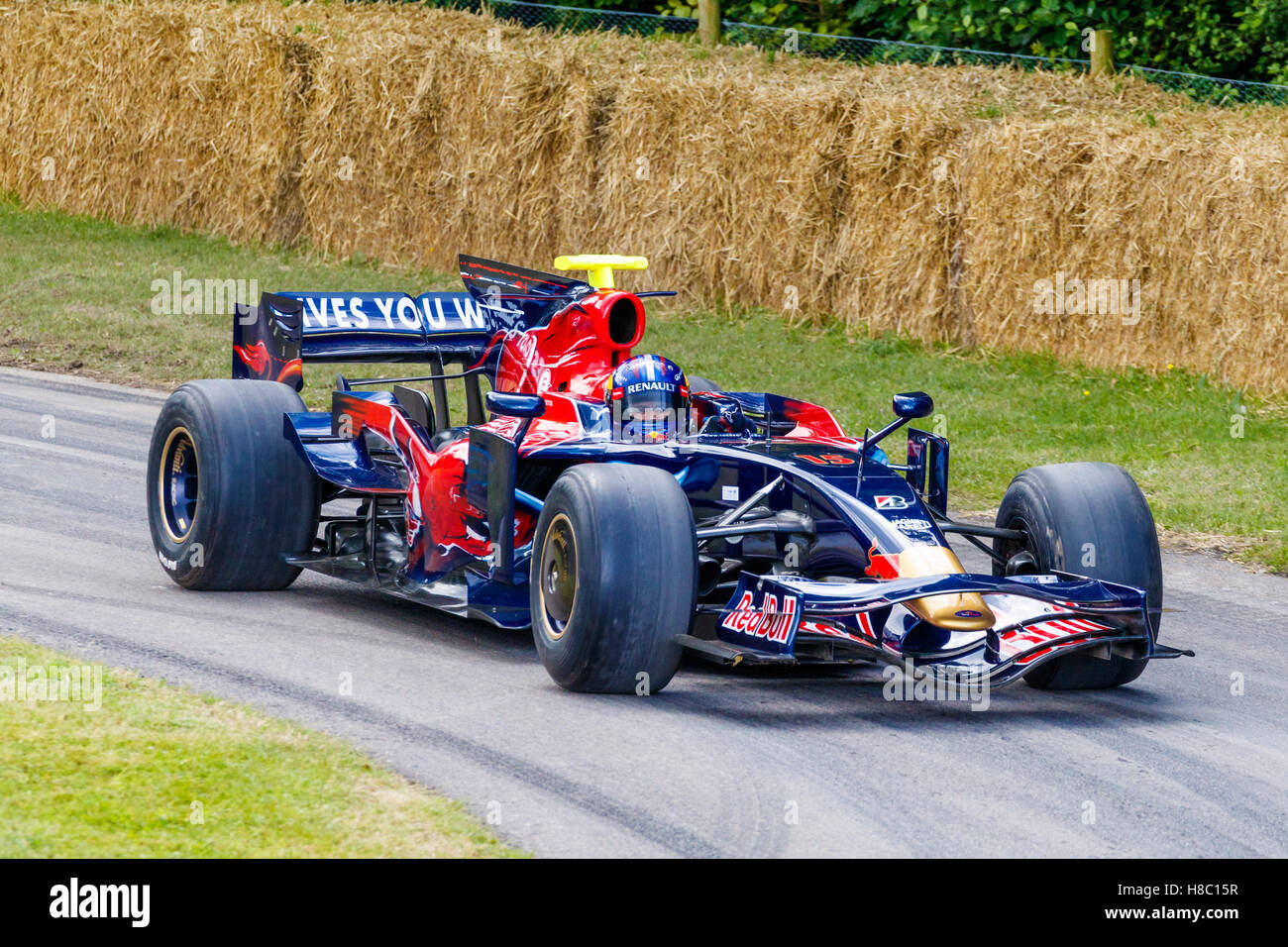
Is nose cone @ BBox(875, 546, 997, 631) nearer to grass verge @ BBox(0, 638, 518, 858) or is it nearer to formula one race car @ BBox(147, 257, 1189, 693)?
formula one race car @ BBox(147, 257, 1189, 693)

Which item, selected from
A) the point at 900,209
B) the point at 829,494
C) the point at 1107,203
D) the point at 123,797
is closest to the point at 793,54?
the point at 900,209

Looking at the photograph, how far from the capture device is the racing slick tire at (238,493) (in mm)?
8492

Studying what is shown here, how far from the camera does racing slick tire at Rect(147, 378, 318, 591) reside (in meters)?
8.49

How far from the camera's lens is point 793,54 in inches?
813

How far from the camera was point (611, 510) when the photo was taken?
21.6 feet

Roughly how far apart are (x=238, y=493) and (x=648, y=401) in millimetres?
2129

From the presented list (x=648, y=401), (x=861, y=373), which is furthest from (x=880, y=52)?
(x=648, y=401)

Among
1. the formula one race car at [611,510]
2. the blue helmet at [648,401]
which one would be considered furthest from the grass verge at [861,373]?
the blue helmet at [648,401]

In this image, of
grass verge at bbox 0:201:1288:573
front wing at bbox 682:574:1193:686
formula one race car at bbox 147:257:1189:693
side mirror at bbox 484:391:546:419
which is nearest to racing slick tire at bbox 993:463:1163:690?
formula one race car at bbox 147:257:1189:693

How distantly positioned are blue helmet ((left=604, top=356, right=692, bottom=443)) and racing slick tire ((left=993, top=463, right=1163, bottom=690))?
1.61m

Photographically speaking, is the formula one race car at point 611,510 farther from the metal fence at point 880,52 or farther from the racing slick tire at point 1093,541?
the metal fence at point 880,52

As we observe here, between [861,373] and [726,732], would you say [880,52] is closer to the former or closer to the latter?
[861,373]
